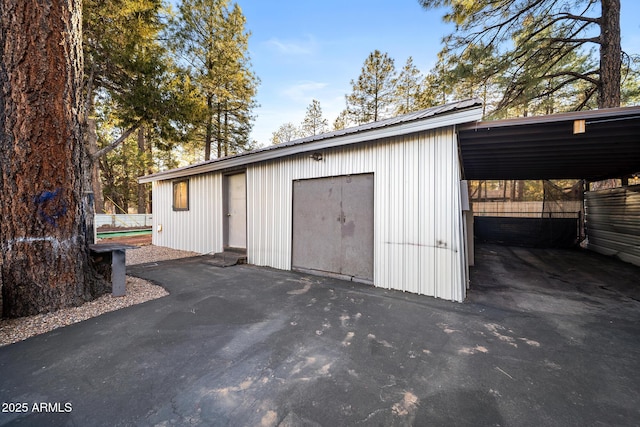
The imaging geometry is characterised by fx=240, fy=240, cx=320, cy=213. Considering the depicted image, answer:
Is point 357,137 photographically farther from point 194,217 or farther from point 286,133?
point 286,133

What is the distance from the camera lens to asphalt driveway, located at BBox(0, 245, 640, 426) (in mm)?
1447

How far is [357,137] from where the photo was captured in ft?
12.8

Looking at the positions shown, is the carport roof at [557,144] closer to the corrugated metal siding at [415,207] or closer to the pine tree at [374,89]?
the corrugated metal siding at [415,207]

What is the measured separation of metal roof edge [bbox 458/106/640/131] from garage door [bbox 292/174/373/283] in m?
1.65

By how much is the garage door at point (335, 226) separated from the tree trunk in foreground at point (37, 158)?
326 cm

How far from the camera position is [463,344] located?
2.25 meters

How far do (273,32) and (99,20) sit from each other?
5.31 m

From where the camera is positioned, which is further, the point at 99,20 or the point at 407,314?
the point at 99,20

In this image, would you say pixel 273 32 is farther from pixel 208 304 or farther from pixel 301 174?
pixel 208 304

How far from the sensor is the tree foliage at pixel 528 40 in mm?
6215

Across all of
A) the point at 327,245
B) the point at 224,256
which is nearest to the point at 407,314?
the point at 327,245

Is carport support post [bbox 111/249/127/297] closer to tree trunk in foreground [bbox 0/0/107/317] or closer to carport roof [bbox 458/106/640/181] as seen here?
tree trunk in foreground [bbox 0/0/107/317]

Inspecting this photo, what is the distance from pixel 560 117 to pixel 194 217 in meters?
8.09

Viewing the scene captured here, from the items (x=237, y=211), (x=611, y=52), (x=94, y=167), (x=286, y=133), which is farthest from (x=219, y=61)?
(x=611, y=52)
